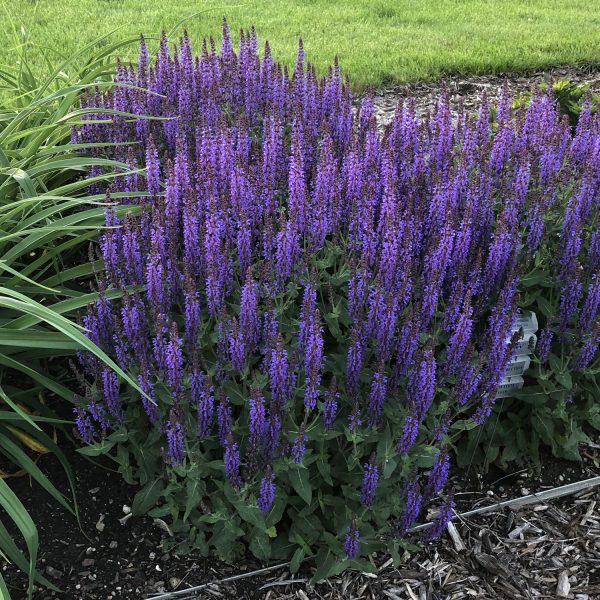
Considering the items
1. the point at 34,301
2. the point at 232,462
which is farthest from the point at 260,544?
the point at 34,301

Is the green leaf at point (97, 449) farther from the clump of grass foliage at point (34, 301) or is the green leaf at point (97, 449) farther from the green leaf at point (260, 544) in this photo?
the green leaf at point (260, 544)

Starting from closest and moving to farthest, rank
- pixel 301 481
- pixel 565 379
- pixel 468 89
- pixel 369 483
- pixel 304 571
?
1. pixel 369 483
2. pixel 301 481
3. pixel 304 571
4. pixel 565 379
5. pixel 468 89

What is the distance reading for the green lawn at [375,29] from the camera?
8.33 meters

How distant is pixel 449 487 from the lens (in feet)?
12.3

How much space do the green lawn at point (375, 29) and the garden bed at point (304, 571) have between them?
205 inches

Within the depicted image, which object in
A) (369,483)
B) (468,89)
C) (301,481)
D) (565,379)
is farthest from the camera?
(468,89)

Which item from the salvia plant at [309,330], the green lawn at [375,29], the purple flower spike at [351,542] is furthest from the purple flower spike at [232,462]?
the green lawn at [375,29]

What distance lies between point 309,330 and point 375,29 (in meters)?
7.58

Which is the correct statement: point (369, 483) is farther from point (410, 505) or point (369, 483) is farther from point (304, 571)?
point (304, 571)

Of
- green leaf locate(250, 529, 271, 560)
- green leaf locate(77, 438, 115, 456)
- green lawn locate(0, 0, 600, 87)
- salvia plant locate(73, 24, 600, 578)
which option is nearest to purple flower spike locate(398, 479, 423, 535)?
salvia plant locate(73, 24, 600, 578)

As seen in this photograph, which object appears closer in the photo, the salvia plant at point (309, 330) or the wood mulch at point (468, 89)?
the salvia plant at point (309, 330)

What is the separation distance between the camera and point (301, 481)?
3.01 meters

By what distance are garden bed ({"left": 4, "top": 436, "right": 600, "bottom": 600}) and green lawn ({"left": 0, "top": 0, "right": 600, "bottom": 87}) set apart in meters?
5.20

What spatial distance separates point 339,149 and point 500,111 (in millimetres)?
923
